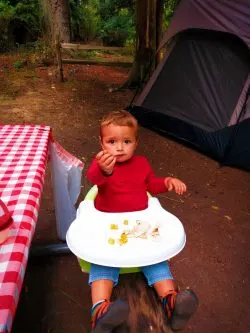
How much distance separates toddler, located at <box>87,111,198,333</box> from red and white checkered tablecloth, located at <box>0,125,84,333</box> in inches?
11.9

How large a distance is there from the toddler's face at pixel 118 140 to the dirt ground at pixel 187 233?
47.6 inches

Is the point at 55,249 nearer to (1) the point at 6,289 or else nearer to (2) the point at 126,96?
(1) the point at 6,289

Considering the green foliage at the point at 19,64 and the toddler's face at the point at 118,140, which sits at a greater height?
the toddler's face at the point at 118,140

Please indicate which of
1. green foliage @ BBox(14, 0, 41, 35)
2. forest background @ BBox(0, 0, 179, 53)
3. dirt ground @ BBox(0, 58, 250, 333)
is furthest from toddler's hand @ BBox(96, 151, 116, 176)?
green foliage @ BBox(14, 0, 41, 35)

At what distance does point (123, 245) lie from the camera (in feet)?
4.37

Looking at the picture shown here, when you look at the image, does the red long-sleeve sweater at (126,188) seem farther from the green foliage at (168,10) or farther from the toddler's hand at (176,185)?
the green foliage at (168,10)

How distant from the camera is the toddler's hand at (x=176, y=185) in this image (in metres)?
1.65

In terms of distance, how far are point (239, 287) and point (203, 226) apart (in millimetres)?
765

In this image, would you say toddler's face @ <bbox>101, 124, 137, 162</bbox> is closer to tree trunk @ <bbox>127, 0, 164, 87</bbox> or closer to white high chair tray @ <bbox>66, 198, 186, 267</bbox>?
white high chair tray @ <bbox>66, 198, 186, 267</bbox>

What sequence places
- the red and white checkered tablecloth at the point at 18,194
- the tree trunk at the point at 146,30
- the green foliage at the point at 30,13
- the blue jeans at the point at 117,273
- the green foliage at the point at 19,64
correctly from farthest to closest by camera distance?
the green foliage at the point at 30,13
the green foliage at the point at 19,64
the tree trunk at the point at 146,30
the blue jeans at the point at 117,273
the red and white checkered tablecloth at the point at 18,194

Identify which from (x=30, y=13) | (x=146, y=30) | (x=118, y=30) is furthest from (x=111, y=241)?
(x=118, y=30)

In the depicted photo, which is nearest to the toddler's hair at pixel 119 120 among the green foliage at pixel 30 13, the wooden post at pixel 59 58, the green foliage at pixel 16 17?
the wooden post at pixel 59 58

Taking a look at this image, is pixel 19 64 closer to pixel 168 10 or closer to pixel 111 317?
pixel 168 10

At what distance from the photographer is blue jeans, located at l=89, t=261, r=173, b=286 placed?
1445 mm
